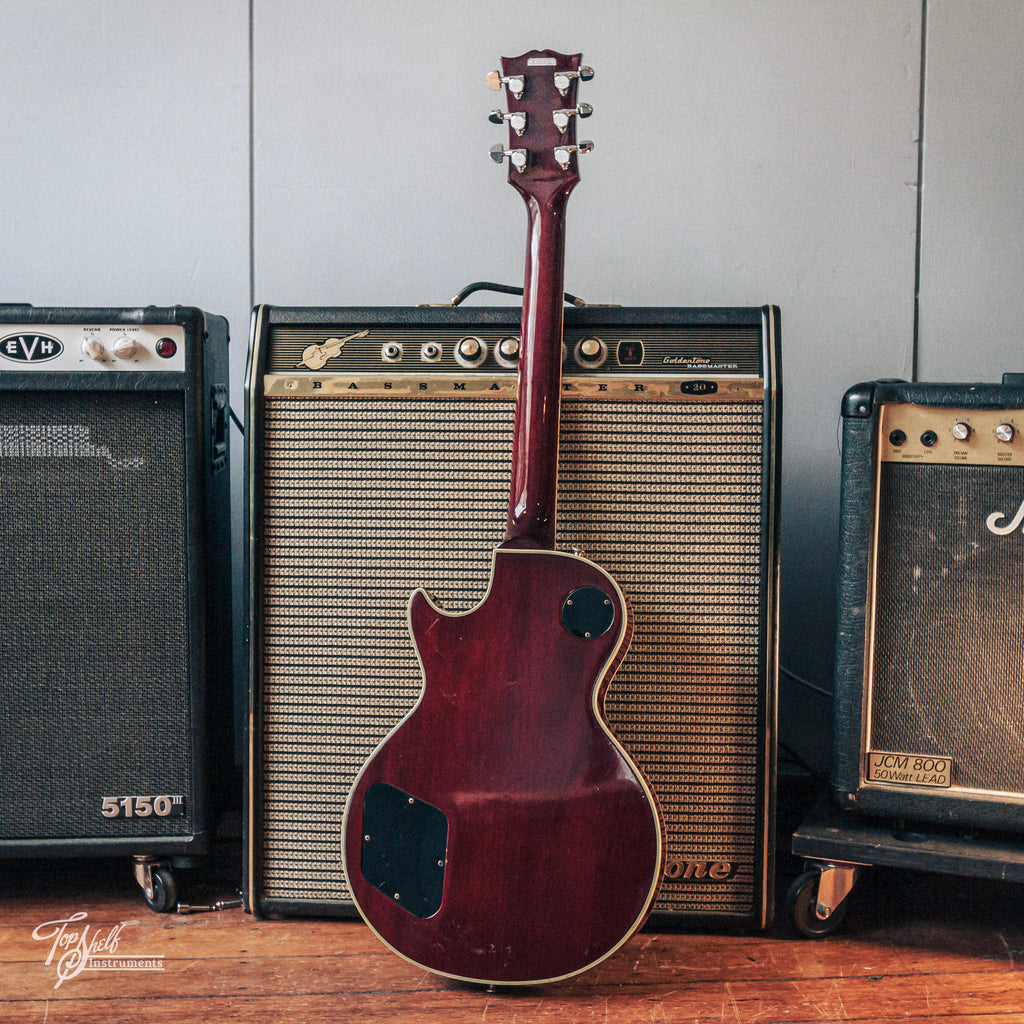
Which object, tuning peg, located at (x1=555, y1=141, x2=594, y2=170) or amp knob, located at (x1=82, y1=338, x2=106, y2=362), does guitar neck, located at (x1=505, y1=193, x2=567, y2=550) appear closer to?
tuning peg, located at (x1=555, y1=141, x2=594, y2=170)

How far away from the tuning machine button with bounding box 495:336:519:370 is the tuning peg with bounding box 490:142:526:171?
0.61 ft

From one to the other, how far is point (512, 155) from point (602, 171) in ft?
1.41

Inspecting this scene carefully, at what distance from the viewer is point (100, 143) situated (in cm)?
137

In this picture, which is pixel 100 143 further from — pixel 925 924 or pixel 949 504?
pixel 925 924

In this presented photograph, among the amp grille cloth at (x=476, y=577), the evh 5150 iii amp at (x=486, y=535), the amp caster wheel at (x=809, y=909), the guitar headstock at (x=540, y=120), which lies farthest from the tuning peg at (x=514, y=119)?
the amp caster wheel at (x=809, y=909)

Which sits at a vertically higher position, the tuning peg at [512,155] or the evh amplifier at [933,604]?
the tuning peg at [512,155]

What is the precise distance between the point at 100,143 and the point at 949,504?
1.31 metres

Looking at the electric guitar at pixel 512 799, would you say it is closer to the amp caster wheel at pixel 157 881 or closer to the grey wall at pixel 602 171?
the amp caster wheel at pixel 157 881

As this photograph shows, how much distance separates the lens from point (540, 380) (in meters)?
0.97

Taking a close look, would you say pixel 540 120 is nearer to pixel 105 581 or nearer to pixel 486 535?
pixel 486 535

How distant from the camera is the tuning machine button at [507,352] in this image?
1.01 metres

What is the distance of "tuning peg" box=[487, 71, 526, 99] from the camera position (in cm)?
95

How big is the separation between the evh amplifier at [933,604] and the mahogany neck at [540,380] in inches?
12.8

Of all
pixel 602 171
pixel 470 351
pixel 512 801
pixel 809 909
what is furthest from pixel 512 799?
pixel 602 171
